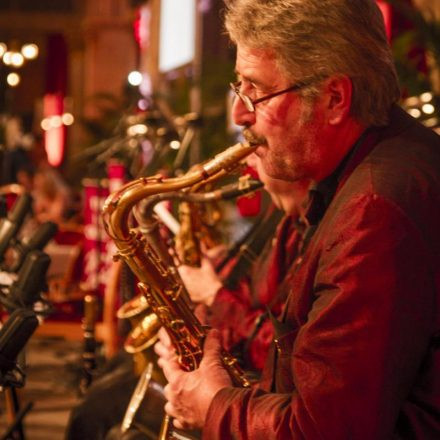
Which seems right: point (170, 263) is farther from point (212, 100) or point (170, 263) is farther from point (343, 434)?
point (212, 100)

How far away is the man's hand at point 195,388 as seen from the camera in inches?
83.5

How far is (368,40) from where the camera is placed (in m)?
2.01

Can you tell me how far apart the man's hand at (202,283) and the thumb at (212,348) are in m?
0.90

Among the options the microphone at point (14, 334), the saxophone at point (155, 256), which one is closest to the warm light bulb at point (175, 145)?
the saxophone at point (155, 256)

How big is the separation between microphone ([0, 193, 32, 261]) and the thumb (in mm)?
1033

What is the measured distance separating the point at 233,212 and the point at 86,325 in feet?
9.81

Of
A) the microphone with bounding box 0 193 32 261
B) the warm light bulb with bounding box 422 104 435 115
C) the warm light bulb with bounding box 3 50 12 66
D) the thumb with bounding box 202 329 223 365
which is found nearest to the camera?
the thumb with bounding box 202 329 223 365

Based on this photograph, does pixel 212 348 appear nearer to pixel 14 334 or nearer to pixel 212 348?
pixel 212 348

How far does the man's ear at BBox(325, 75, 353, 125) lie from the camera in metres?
2.01

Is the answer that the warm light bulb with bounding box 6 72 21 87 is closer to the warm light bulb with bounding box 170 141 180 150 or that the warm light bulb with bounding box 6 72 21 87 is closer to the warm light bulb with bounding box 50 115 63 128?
the warm light bulb with bounding box 170 141 180 150

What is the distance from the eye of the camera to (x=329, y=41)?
197 cm

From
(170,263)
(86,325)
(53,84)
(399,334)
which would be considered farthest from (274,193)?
(53,84)

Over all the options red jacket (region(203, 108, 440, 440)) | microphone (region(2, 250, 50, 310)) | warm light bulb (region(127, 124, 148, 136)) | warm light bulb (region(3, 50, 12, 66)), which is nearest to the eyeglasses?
red jacket (region(203, 108, 440, 440))

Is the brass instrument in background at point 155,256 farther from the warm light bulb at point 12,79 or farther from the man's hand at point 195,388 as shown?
the warm light bulb at point 12,79
